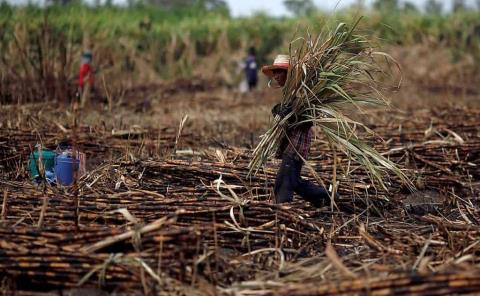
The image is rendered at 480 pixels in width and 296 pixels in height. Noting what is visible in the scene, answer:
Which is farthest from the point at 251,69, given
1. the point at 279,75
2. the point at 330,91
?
the point at 330,91

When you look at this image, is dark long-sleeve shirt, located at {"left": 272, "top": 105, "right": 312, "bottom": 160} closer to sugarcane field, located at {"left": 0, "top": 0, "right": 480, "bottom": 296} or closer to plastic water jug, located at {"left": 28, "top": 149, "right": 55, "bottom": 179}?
sugarcane field, located at {"left": 0, "top": 0, "right": 480, "bottom": 296}

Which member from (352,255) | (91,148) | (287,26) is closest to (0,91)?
(91,148)

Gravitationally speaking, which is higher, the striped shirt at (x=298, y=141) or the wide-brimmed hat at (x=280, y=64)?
the wide-brimmed hat at (x=280, y=64)

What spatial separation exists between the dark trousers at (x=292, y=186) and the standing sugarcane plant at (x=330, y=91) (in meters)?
0.15

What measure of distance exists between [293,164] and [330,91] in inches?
23.0

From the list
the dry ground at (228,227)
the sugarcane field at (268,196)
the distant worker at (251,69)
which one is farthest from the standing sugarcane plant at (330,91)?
the distant worker at (251,69)

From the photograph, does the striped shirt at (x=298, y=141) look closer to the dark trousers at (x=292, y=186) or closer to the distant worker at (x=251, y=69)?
the dark trousers at (x=292, y=186)

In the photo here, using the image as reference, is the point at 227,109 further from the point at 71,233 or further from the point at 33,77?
the point at 71,233

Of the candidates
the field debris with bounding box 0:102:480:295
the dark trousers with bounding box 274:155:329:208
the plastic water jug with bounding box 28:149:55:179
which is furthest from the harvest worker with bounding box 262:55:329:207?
the plastic water jug with bounding box 28:149:55:179

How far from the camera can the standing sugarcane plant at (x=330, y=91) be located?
4.76 m

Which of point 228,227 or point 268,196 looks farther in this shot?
point 268,196

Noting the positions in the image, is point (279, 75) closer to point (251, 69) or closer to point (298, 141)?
point (298, 141)

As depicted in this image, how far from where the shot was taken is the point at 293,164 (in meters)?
4.87

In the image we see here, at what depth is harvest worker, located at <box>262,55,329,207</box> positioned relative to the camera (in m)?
4.83
